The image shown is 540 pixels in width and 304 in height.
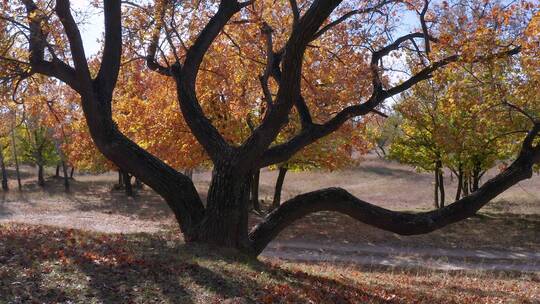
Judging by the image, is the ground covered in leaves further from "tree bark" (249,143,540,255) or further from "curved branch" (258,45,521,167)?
"curved branch" (258,45,521,167)

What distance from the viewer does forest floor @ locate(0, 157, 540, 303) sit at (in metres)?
7.80

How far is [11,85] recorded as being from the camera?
400 inches

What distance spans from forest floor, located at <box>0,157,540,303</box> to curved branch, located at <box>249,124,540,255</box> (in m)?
0.77

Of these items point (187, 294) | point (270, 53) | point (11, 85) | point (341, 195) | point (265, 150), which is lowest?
point (187, 294)

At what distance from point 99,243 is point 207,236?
63.8 inches

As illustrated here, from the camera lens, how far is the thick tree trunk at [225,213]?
8797mm

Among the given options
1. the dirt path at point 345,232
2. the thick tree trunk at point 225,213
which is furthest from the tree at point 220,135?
the dirt path at point 345,232

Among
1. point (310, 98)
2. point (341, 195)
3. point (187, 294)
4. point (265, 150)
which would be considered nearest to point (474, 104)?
point (341, 195)

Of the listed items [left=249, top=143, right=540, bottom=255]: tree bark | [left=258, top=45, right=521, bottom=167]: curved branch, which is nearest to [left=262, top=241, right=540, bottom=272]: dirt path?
[left=249, top=143, right=540, bottom=255]: tree bark

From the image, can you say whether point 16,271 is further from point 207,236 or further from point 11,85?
point 11,85


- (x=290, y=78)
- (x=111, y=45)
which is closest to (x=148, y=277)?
(x=290, y=78)

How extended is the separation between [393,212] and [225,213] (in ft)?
9.03

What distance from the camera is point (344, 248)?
69.5ft

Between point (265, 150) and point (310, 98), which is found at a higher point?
point (310, 98)
